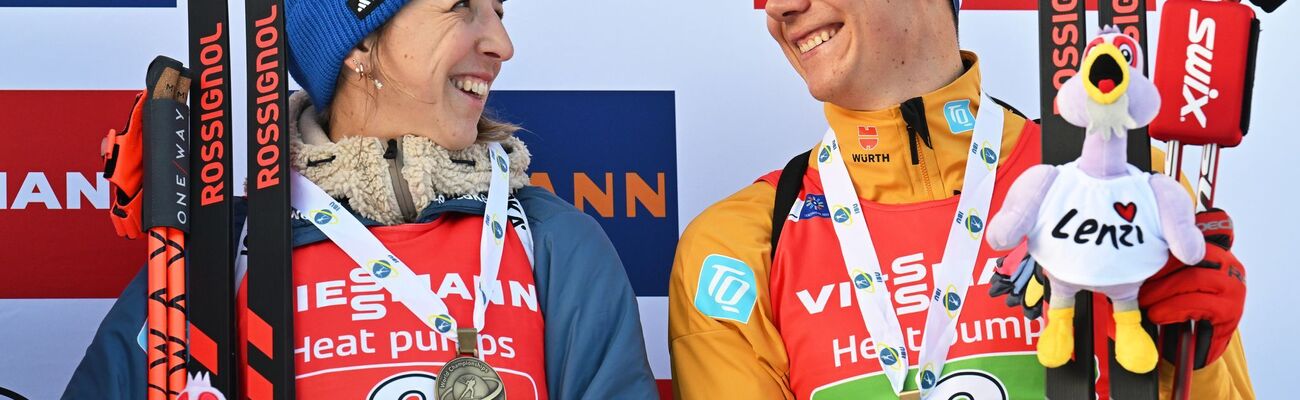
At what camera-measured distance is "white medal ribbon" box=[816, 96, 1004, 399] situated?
2260 millimetres

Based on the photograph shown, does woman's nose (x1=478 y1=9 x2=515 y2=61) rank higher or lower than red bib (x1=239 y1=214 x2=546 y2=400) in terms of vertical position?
higher

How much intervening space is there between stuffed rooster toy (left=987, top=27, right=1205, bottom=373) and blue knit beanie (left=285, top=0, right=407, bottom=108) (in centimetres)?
105

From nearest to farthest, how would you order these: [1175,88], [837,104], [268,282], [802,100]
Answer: [1175,88]
[268,282]
[837,104]
[802,100]

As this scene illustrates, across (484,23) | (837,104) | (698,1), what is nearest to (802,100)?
(698,1)

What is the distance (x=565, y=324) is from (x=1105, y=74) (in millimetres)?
930

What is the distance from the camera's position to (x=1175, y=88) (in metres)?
1.90

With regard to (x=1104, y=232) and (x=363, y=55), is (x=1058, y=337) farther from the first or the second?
(x=363, y=55)

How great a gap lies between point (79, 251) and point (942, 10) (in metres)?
1.67

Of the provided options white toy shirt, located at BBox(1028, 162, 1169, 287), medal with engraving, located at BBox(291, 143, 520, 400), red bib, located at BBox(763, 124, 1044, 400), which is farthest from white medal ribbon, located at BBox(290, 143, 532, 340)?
white toy shirt, located at BBox(1028, 162, 1169, 287)

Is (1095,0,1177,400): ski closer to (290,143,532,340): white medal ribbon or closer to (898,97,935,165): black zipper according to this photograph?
(898,97,935,165): black zipper

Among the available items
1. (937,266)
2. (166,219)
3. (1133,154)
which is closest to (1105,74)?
(1133,154)

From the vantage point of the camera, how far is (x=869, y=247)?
2.35m

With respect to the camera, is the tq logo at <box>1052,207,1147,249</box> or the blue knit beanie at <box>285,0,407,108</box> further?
the blue knit beanie at <box>285,0,407,108</box>

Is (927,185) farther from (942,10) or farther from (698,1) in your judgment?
(698,1)
